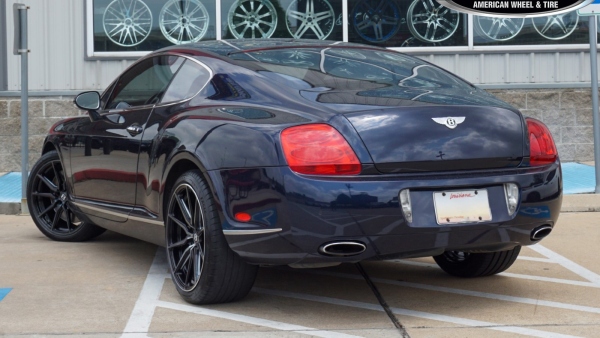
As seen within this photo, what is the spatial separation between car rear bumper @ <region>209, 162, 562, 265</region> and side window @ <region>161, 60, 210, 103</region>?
0.87 metres

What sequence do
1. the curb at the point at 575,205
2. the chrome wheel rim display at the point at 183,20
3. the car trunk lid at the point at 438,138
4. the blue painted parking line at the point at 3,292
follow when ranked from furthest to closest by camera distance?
the chrome wheel rim display at the point at 183,20 < the curb at the point at 575,205 < the blue painted parking line at the point at 3,292 < the car trunk lid at the point at 438,138

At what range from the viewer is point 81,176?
6.58 meters

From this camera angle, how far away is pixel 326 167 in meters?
4.44

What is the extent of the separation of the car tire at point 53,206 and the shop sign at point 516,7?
665 centimetres

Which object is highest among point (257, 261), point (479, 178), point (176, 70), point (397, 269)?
point (176, 70)

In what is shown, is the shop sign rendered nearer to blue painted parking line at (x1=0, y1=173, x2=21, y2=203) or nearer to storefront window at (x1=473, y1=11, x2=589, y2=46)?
storefront window at (x1=473, y1=11, x2=589, y2=46)

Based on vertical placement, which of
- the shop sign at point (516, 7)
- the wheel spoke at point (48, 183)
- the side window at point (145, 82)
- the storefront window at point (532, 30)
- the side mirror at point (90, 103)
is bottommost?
the wheel spoke at point (48, 183)

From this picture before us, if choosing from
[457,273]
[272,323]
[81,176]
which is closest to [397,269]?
[457,273]

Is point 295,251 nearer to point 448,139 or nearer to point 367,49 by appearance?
point 448,139

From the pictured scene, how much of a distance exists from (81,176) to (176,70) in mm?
1235

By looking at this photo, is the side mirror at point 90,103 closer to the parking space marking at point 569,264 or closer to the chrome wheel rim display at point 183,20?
the parking space marking at point 569,264

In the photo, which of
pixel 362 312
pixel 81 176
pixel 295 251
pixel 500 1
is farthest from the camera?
pixel 500 1

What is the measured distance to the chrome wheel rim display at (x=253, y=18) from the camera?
12414mm

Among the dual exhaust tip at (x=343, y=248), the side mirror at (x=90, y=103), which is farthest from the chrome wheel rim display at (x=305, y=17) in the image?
the dual exhaust tip at (x=343, y=248)
